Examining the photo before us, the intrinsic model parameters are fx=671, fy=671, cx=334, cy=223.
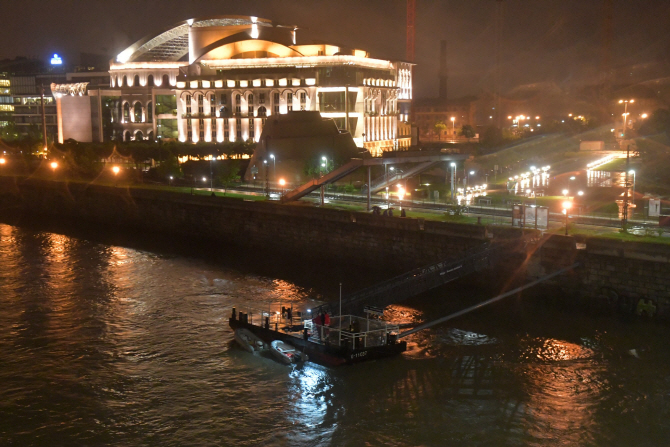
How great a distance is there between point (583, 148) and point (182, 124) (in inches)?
1767

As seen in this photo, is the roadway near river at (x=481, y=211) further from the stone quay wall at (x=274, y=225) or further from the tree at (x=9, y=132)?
the tree at (x=9, y=132)

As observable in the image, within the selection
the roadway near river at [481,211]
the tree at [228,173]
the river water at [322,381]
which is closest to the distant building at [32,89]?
the tree at [228,173]

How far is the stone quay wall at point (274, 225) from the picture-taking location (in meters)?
28.5

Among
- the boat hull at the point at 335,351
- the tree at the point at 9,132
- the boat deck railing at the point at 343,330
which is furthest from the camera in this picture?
the tree at the point at 9,132

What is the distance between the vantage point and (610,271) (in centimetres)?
2305

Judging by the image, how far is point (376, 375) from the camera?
59.9ft

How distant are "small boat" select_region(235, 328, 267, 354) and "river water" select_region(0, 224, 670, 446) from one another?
287 millimetres

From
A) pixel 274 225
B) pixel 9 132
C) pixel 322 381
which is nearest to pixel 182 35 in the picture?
pixel 9 132

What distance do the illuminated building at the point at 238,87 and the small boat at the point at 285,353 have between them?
162 ft

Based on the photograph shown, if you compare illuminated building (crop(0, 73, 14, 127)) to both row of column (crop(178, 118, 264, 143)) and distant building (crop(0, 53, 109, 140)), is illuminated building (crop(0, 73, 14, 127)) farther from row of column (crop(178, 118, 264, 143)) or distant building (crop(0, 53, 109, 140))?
row of column (crop(178, 118, 264, 143))

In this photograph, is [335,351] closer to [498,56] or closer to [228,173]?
[228,173]

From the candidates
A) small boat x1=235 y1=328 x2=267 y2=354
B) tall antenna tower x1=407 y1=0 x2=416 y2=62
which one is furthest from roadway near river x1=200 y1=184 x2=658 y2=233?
tall antenna tower x1=407 y1=0 x2=416 y2=62

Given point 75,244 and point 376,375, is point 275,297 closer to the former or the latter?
point 376,375

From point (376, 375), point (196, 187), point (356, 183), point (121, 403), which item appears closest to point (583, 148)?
point (356, 183)
